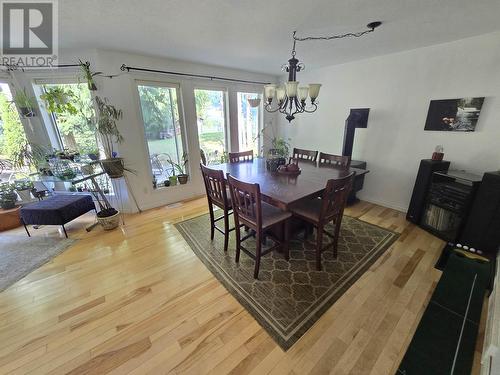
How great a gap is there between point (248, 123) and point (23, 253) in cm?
412

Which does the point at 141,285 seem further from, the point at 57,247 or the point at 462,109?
the point at 462,109

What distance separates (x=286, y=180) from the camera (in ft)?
6.98

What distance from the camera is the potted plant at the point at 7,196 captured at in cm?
289

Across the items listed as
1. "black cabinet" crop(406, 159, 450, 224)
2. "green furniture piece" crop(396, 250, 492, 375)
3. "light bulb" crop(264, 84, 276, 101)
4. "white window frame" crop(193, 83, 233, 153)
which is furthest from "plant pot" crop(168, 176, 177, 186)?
"black cabinet" crop(406, 159, 450, 224)

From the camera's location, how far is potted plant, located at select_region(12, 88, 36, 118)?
8.69ft

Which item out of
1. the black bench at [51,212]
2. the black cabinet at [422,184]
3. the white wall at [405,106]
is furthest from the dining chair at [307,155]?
the black bench at [51,212]

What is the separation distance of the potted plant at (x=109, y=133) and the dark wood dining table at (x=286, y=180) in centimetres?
150

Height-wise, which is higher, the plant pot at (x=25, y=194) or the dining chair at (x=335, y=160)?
the dining chair at (x=335, y=160)

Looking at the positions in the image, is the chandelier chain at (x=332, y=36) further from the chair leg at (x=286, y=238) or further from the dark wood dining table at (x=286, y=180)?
the chair leg at (x=286, y=238)

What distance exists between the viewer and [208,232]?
2.67 m

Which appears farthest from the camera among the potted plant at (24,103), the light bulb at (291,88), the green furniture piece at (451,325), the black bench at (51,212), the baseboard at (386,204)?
the baseboard at (386,204)

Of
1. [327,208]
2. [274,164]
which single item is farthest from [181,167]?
[327,208]

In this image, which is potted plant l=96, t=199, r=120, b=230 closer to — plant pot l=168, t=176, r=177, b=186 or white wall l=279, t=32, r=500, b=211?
plant pot l=168, t=176, r=177, b=186

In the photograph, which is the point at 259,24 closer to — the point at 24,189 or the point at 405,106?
the point at 405,106
